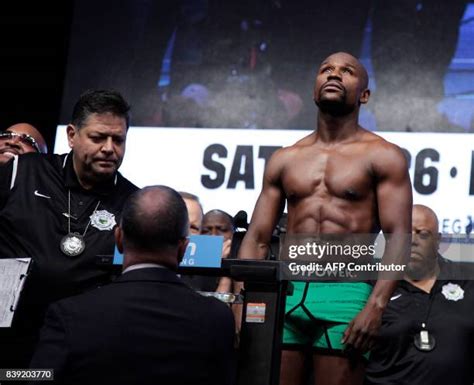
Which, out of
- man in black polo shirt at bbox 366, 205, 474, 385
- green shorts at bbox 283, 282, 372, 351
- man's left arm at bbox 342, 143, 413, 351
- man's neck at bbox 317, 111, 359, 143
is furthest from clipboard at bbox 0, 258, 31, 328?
man in black polo shirt at bbox 366, 205, 474, 385

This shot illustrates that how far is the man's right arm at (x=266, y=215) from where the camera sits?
3402 millimetres

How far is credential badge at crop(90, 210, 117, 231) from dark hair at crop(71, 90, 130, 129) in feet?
1.09

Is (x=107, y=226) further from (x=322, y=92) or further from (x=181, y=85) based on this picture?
(x=181, y=85)

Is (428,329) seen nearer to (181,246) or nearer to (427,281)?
(427,281)

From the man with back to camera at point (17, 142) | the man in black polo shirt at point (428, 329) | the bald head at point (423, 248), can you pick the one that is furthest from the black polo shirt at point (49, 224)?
the bald head at point (423, 248)

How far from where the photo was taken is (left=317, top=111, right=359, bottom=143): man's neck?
3.47 meters

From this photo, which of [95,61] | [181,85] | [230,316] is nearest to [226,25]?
[181,85]

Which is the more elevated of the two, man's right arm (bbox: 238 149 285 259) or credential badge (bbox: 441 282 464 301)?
man's right arm (bbox: 238 149 285 259)

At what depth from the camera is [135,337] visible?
220 cm

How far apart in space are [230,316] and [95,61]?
407 cm

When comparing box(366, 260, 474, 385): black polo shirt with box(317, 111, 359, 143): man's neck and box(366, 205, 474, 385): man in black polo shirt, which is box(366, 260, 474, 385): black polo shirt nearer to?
box(366, 205, 474, 385): man in black polo shirt

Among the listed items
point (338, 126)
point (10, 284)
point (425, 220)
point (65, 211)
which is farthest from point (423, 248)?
point (10, 284)

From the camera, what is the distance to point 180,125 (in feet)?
19.4

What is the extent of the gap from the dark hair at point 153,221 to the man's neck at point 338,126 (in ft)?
4.11
